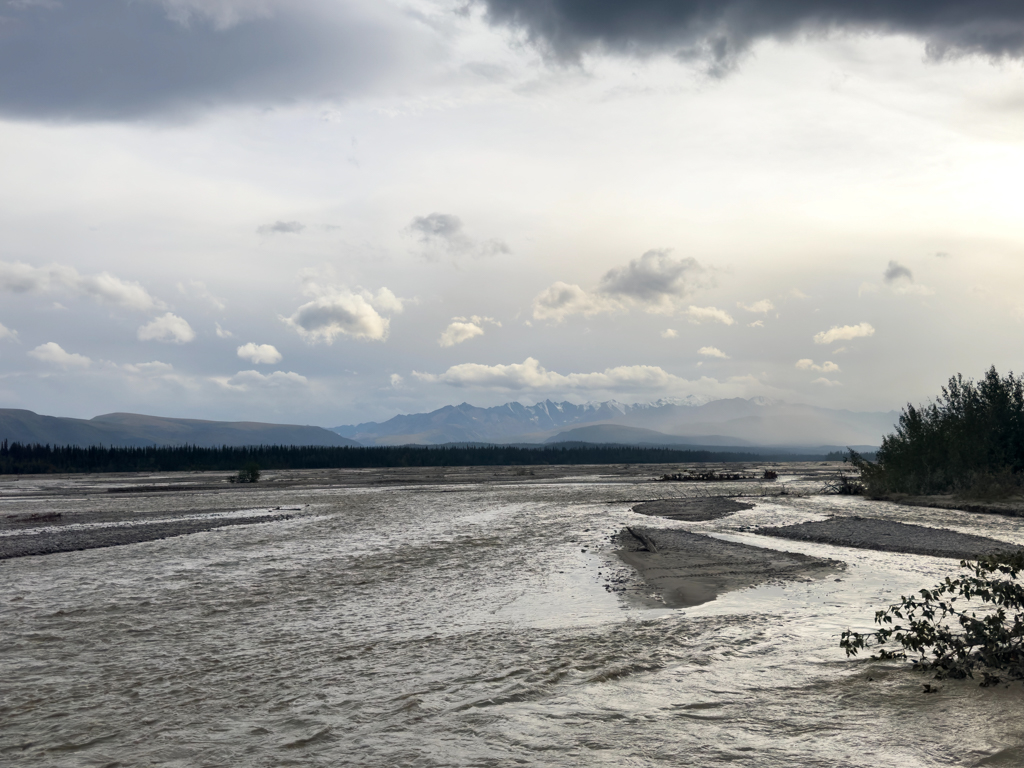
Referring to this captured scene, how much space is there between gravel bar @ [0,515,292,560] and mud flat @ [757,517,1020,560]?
25081 millimetres

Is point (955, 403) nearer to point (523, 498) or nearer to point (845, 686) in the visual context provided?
point (523, 498)

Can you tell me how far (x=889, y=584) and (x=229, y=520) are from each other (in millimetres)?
30926

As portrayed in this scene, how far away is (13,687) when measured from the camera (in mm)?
9867

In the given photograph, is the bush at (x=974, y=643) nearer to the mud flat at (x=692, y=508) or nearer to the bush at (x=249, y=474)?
the mud flat at (x=692, y=508)

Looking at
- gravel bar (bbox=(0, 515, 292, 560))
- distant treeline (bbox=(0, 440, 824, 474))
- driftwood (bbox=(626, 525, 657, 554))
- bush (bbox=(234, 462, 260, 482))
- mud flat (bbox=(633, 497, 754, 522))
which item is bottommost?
distant treeline (bbox=(0, 440, 824, 474))

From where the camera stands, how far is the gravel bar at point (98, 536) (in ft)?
83.4

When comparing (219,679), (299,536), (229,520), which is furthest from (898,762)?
(229,520)

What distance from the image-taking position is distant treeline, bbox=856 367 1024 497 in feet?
138

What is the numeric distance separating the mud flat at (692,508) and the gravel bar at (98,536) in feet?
68.5

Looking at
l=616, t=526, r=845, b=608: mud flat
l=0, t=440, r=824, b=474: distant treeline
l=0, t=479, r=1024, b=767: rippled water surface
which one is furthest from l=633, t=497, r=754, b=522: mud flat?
l=0, t=440, r=824, b=474: distant treeline

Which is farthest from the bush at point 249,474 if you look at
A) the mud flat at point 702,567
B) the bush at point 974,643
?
the bush at point 974,643

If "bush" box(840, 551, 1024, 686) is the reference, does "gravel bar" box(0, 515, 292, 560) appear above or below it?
below

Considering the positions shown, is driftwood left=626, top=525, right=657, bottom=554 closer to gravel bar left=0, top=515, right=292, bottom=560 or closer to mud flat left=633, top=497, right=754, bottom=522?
mud flat left=633, top=497, right=754, bottom=522

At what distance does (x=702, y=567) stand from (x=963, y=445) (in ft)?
108
